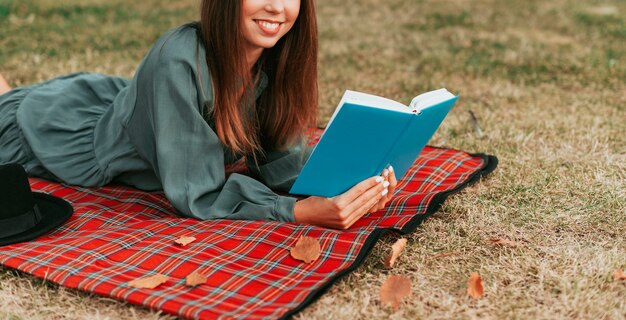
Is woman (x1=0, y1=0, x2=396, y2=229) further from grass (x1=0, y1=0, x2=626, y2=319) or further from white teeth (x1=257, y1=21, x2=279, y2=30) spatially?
grass (x1=0, y1=0, x2=626, y2=319)

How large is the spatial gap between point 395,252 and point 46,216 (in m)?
1.40

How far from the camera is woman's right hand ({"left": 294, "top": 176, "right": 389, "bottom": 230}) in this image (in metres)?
2.75

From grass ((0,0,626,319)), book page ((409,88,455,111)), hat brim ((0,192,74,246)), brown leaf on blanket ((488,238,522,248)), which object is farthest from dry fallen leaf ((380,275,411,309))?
hat brim ((0,192,74,246))

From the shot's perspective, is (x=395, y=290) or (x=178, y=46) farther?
(x=178, y=46)

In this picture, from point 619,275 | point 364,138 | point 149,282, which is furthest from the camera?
point 364,138

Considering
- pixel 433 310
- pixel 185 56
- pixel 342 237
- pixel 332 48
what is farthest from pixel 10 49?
pixel 433 310

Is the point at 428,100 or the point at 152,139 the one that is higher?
the point at 428,100

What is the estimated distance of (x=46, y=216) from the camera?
2.87 m

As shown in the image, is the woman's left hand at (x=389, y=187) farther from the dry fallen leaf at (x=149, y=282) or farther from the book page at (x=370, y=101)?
the dry fallen leaf at (x=149, y=282)

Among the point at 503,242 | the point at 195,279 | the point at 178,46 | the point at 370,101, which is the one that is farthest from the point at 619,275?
the point at 178,46

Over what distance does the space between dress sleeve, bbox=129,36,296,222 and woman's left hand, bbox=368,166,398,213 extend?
1.20 feet

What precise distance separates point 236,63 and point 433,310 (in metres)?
1.21

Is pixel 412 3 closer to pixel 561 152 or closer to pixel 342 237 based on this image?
pixel 561 152

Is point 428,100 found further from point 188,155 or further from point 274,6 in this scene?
point 188,155
